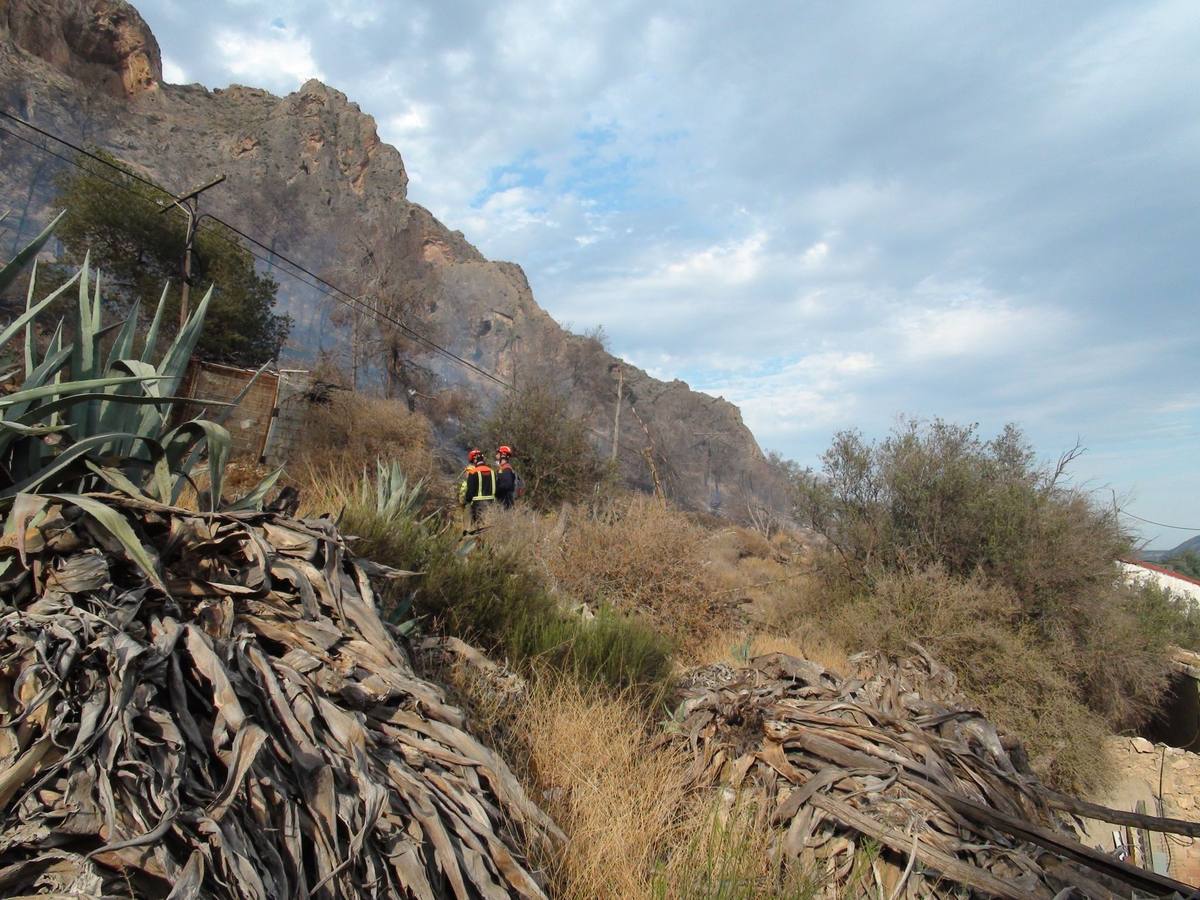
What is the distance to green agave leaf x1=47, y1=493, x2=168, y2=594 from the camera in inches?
77.9

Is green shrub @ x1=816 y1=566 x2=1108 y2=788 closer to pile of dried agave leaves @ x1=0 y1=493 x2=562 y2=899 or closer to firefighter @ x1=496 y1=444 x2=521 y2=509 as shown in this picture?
firefighter @ x1=496 y1=444 x2=521 y2=509

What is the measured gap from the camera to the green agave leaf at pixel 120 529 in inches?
77.9

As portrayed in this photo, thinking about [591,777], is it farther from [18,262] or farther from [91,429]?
[18,262]

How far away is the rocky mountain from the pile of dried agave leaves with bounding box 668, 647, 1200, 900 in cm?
2791

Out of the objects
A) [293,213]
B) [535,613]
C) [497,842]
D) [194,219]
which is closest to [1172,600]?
[535,613]

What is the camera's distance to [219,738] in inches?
67.6

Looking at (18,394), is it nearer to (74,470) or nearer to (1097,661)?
(74,470)

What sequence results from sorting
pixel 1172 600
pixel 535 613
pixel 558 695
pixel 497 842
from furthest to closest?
pixel 1172 600 < pixel 535 613 < pixel 558 695 < pixel 497 842

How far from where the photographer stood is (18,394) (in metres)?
2.23

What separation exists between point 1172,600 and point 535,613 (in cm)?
2406

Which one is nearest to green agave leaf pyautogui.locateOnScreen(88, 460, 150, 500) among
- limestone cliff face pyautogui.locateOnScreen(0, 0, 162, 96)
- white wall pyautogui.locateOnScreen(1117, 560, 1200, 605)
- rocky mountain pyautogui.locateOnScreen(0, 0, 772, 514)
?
white wall pyautogui.locateOnScreen(1117, 560, 1200, 605)

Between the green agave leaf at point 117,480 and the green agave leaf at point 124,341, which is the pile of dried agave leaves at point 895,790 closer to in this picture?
the green agave leaf at point 117,480

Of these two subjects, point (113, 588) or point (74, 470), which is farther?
point (74, 470)

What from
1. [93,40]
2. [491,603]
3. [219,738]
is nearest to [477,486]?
[491,603]
